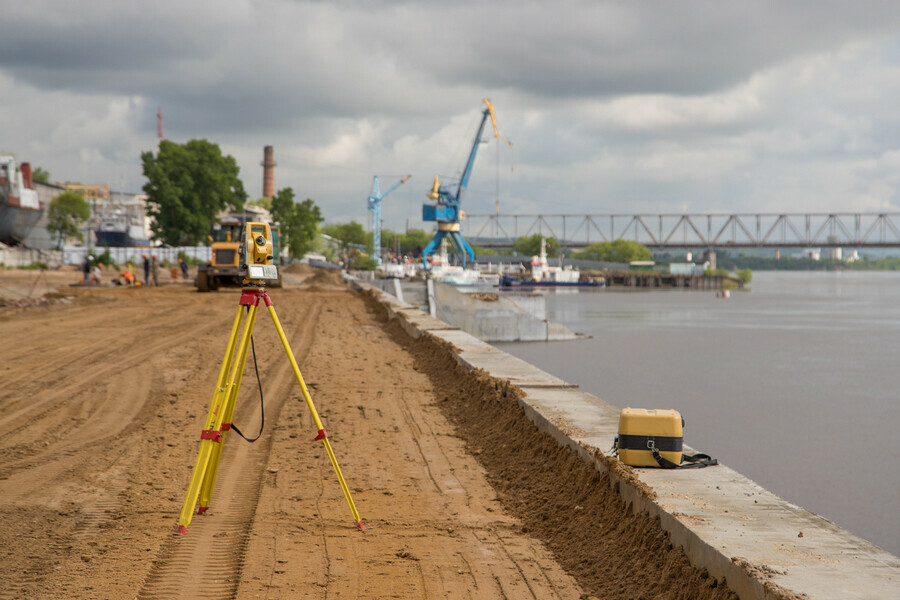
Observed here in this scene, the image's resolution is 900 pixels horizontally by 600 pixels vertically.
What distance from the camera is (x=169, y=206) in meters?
92.1

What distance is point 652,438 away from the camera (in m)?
6.58

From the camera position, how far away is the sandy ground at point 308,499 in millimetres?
5328

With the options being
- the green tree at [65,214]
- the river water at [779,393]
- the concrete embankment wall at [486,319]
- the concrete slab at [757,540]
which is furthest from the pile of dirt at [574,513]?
the green tree at [65,214]

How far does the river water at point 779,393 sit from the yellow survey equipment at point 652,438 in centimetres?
878

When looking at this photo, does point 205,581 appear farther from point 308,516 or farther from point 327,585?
point 308,516

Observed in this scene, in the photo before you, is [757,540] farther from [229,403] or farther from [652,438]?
[229,403]

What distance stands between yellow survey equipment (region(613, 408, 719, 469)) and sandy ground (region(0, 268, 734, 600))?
0.41m

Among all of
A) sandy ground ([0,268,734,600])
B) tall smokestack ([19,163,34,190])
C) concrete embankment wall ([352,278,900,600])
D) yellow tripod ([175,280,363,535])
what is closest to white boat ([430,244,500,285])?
tall smokestack ([19,163,34,190])

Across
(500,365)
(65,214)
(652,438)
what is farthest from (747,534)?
(65,214)

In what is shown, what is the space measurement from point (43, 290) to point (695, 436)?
3209cm

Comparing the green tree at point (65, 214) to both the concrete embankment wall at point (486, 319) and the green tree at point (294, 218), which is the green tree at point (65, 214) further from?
the concrete embankment wall at point (486, 319)

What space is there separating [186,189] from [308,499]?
9179 cm

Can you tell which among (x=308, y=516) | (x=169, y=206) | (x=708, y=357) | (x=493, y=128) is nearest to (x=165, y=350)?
(x=308, y=516)

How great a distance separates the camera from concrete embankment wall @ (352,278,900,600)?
4.24m
